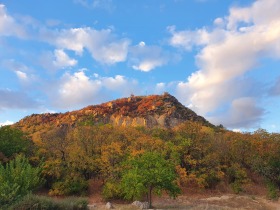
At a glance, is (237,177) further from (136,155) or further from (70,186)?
(70,186)

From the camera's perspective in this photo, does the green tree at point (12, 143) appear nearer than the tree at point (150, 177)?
No

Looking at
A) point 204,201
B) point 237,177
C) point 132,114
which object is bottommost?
point 204,201

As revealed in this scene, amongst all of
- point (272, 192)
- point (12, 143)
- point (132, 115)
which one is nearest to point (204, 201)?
point (272, 192)

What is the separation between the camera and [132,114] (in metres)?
106

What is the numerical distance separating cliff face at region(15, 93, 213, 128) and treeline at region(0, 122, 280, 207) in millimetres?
45589

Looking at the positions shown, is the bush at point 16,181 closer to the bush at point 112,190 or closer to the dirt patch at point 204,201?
the dirt patch at point 204,201

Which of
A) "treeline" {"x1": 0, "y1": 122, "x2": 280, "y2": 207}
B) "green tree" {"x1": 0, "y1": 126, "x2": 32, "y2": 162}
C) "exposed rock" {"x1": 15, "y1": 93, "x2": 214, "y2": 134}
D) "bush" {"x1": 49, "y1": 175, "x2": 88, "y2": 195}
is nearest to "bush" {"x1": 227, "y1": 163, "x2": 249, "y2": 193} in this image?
"treeline" {"x1": 0, "y1": 122, "x2": 280, "y2": 207}

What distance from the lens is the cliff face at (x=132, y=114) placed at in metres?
100

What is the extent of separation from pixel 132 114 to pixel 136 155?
6383 centimetres

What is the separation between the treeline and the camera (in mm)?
44438

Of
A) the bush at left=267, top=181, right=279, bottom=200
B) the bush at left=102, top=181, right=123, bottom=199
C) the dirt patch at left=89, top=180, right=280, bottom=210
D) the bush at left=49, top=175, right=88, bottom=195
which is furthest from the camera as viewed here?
the bush at left=49, top=175, right=88, bottom=195

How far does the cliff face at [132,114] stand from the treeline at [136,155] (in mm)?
45589

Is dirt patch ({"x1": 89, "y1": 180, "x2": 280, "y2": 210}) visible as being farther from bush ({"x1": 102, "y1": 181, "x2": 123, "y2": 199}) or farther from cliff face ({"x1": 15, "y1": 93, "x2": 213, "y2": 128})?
cliff face ({"x1": 15, "y1": 93, "x2": 213, "y2": 128})

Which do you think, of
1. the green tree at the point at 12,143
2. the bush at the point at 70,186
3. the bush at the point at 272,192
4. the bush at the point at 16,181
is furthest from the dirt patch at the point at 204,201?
the green tree at the point at 12,143
